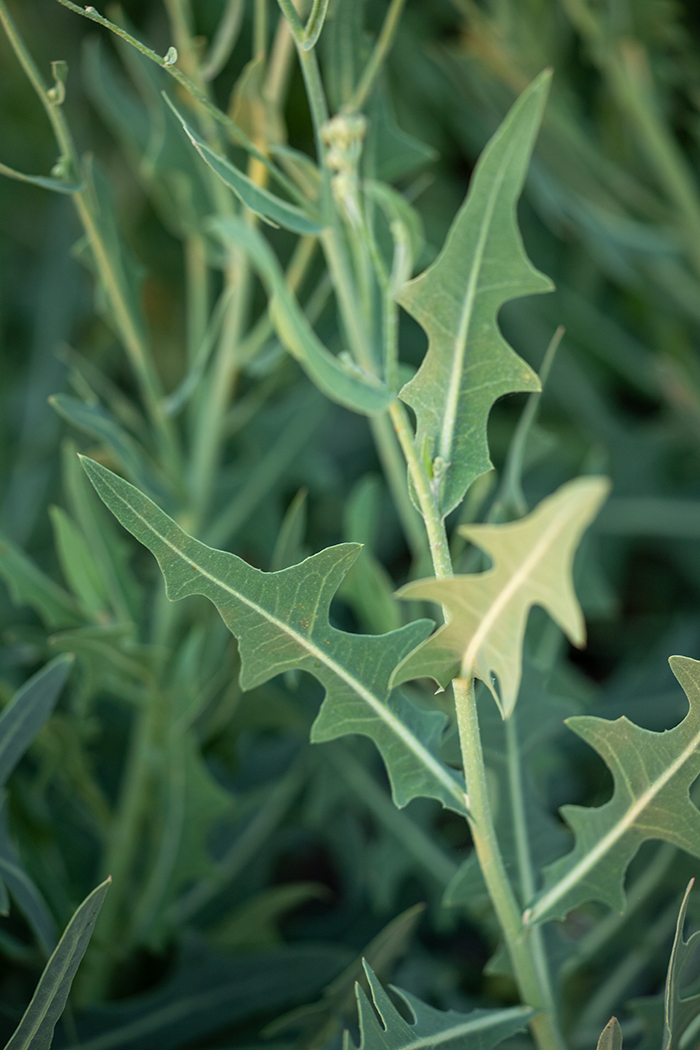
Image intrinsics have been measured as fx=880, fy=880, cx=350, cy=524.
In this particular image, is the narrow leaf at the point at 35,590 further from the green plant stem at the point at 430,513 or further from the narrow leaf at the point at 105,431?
the green plant stem at the point at 430,513

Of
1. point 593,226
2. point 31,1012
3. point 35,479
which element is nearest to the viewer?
point 31,1012

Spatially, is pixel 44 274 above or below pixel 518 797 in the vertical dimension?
above

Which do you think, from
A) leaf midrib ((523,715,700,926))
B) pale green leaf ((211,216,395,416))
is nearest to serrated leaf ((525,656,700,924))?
leaf midrib ((523,715,700,926))

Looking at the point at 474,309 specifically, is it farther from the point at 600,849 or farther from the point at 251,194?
the point at 600,849

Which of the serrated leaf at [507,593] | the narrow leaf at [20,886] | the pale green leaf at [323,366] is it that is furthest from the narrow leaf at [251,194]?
the narrow leaf at [20,886]

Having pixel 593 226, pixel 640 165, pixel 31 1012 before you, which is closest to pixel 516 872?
pixel 31 1012

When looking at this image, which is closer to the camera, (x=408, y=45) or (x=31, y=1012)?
(x=31, y=1012)

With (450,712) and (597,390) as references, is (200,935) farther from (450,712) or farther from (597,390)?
(597,390)

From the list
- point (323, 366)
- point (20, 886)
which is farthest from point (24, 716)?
point (323, 366)
